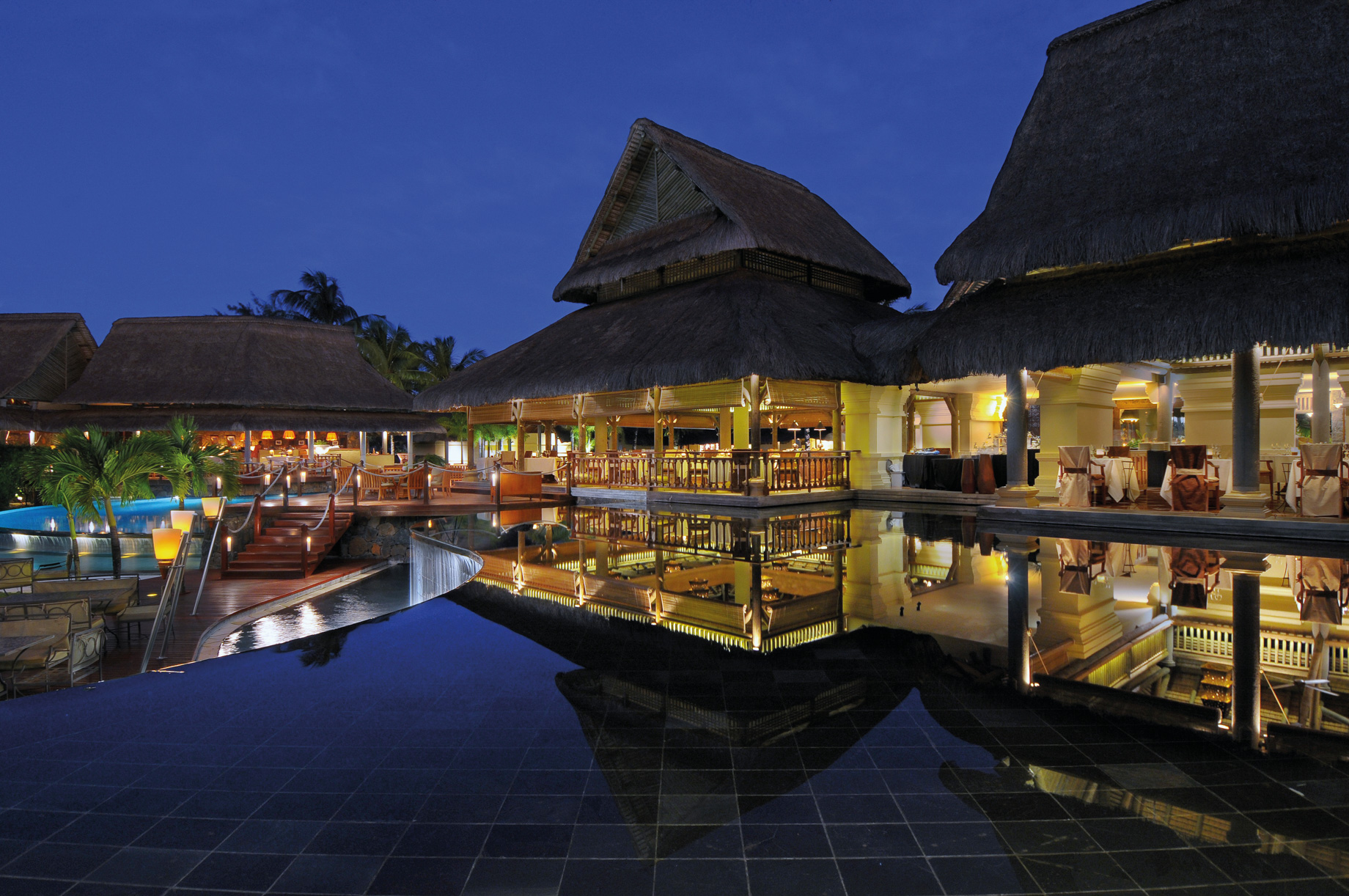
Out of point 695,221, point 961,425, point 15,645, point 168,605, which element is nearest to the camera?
point 15,645

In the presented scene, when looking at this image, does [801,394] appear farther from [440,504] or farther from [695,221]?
[440,504]

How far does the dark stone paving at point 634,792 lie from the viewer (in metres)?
2.21

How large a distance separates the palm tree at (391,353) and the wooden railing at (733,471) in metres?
18.1

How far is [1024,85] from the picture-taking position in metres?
141

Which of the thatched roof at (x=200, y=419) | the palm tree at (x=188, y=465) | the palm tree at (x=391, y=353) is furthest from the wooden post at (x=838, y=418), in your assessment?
the palm tree at (x=391, y=353)

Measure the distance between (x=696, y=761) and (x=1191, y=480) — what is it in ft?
33.6

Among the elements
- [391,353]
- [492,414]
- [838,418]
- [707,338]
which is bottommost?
[838,418]

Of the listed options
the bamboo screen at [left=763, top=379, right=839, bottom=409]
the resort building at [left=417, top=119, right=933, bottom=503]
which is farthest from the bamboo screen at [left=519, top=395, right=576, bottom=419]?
the bamboo screen at [left=763, top=379, right=839, bottom=409]

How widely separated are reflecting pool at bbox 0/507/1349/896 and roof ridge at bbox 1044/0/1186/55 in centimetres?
1110

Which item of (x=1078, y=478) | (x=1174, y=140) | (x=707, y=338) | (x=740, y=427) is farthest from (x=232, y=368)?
(x=1174, y=140)

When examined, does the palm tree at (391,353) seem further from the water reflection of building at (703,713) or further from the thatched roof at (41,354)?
the water reflection of building at (703,713)

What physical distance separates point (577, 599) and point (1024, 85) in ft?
551

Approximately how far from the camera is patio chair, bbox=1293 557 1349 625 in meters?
5.09

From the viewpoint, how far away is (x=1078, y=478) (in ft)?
36.5
